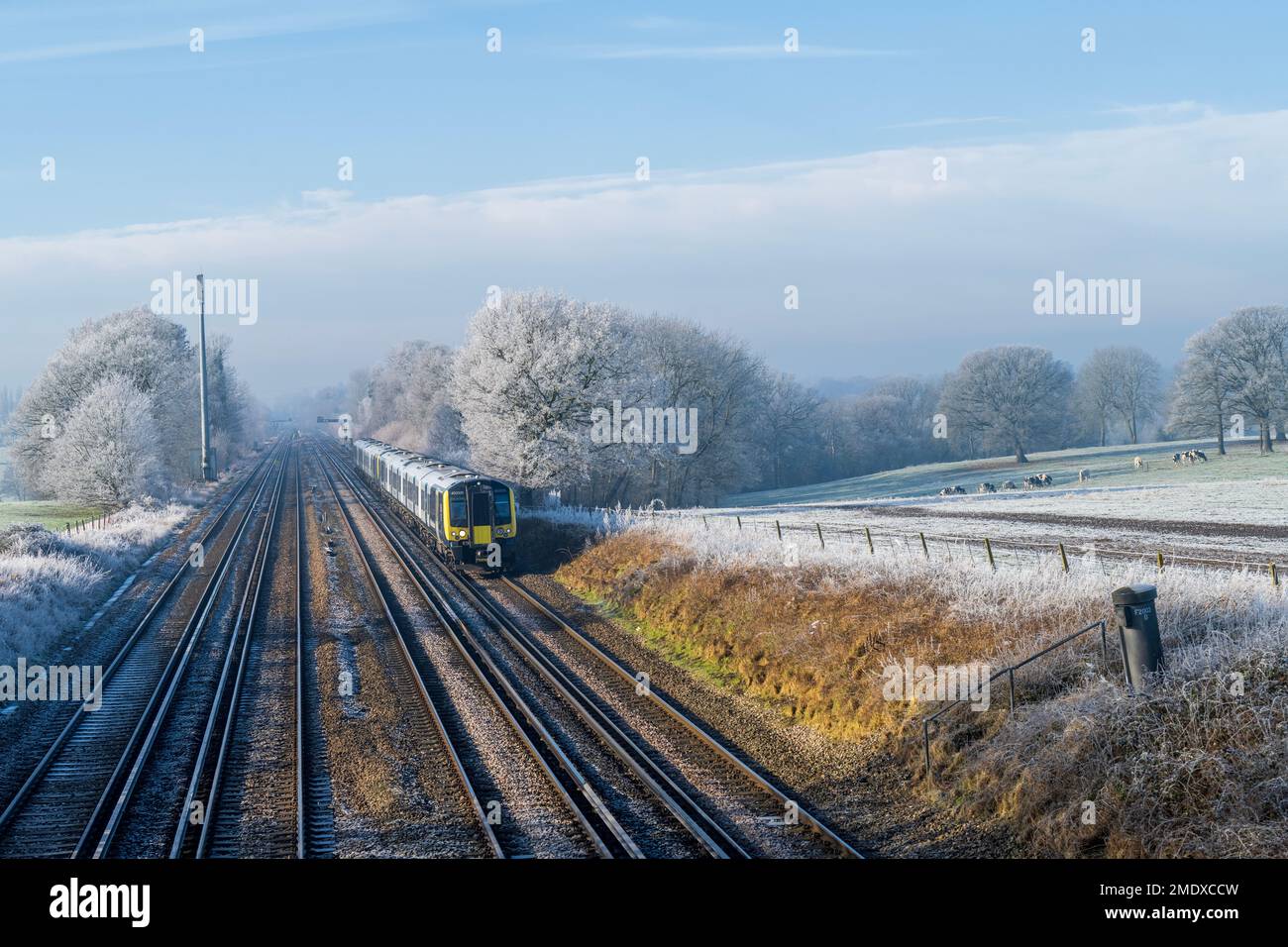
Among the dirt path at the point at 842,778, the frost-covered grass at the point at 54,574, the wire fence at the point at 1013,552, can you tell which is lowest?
the dirt path at the point at 842,778

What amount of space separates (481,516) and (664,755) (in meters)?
17.9

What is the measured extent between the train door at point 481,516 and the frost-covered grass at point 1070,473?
103 ft

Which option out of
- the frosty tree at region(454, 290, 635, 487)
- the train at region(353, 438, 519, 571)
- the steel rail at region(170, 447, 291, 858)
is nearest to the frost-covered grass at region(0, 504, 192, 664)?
the steel rail at region(170, 447, 291, 858)

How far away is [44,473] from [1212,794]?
56.5 meters

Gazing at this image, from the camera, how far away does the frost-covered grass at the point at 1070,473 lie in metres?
52.1

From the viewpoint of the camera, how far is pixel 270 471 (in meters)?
81.9

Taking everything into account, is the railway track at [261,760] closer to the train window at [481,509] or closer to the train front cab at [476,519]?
the train front cab at [476,519]

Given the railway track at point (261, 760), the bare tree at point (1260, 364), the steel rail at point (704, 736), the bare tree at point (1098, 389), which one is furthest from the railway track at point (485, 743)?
the bare tree at point (1098, 389)

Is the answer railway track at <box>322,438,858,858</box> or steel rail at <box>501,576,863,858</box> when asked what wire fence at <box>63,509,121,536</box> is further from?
steel rail at <box>501,576,863,858</box>

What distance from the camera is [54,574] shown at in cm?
2517

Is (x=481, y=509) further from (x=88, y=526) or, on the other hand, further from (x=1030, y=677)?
(x=1030, y=677)

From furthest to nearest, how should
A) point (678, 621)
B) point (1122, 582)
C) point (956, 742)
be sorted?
point (678, 621) < point (1122, 582) < point (956, 742)

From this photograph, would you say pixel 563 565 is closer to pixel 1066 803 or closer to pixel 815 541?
pixel 815 541

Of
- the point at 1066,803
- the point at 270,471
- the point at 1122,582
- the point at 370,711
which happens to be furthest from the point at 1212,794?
the point at 270,471
